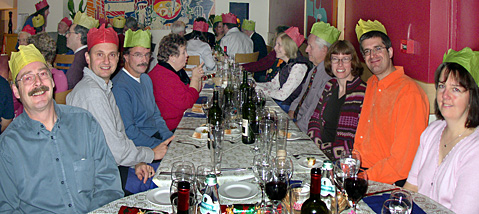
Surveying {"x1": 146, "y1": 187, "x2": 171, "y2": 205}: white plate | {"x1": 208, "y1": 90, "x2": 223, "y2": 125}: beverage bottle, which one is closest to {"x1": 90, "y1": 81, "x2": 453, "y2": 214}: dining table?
{"x1": 146, "y1": 187, "x2": 171, "y2": 205}: white plate

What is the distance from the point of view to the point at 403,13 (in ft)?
9.41

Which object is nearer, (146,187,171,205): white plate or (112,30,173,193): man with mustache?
(146,187,171,205): white plate

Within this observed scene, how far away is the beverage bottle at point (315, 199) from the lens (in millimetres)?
1046

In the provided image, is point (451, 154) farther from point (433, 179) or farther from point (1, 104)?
point (1, 104)

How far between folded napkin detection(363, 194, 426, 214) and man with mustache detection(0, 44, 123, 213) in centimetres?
113

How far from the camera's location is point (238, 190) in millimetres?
1565

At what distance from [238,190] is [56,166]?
793 mm

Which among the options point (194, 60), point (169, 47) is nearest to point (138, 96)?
point (169, 47)

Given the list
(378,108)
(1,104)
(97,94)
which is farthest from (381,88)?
(1,104)

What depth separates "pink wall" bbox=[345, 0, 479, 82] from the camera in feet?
7.36

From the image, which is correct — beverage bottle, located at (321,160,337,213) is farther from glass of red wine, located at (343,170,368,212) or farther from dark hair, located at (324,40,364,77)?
dark hair, located at (324,40,364,77)

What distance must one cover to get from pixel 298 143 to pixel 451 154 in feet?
2.68

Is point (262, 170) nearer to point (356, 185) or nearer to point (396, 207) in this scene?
point (356, 185)

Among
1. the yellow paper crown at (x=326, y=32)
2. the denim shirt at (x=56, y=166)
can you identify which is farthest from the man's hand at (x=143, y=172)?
the yellow paper crown at (x=326, y=32)
